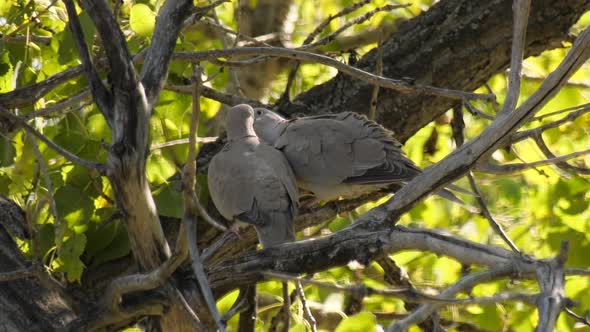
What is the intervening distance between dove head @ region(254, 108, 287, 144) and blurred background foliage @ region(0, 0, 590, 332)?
10.3 inches

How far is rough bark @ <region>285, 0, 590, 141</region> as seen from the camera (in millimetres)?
4254

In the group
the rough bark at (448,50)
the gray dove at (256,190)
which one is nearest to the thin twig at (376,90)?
the rough bark at (448,50)

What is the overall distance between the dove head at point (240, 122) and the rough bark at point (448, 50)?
49 centimetres

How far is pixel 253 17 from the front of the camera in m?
6.61

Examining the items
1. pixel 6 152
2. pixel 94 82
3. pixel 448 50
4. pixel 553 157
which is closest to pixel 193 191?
pixel 94 82

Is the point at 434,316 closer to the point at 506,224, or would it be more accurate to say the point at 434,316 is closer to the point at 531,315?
the point at 531,315

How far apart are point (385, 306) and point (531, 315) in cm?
132

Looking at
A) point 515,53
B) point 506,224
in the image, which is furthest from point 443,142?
point 515,53

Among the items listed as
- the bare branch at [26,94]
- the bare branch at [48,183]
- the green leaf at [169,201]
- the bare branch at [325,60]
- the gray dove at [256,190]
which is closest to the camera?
the bare branch at [48,183]

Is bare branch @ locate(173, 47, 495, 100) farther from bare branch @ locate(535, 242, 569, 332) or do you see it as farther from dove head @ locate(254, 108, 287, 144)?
bare branch @ locate(535, 242, 569, 332)

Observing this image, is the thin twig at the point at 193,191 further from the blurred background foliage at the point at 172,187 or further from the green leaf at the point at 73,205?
the green leaf at the point at 73,205

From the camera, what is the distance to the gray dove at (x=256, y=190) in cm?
399

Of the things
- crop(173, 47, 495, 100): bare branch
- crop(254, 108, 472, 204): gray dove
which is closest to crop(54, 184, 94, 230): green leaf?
crop(173, 47, 495, 100): bare branch

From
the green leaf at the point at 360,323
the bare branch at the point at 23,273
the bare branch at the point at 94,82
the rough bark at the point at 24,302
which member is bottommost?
the rough bark at the point at 24,302
